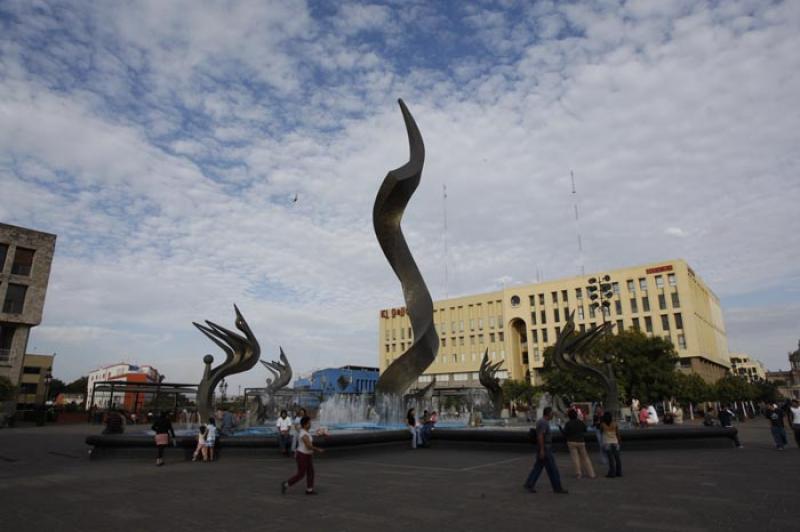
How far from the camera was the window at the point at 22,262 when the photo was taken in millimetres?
36728

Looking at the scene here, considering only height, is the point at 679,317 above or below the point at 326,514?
above

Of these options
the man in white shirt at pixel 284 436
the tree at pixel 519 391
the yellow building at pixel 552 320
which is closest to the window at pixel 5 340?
the man in white shirt at pixel 284 436

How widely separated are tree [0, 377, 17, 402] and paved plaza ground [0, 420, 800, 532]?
23148mm

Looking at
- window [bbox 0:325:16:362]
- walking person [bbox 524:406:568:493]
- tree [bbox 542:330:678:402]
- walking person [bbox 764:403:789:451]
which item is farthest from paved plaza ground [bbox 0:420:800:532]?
window [bbox 0:325:16:362]

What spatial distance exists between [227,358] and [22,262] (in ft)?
97.9

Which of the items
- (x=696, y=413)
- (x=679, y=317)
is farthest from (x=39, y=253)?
(x=679, y=317)

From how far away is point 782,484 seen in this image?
8312 millimetres

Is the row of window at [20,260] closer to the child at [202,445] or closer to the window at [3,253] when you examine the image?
the window at [3,253]

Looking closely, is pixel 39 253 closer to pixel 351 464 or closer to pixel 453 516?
pixel 351 464

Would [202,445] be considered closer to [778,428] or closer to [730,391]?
[778,428]

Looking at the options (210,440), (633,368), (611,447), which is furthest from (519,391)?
(611,447)

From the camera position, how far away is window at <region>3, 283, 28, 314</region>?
3562 cm

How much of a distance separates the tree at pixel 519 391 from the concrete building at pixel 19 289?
41790mm

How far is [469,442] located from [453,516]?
365 inches
